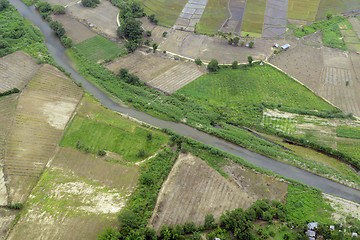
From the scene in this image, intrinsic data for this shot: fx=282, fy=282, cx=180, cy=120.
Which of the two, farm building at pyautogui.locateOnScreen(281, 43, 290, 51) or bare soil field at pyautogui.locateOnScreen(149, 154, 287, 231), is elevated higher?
farm building at pyautogui.locateOnScreen(281, 43, 290, 51)

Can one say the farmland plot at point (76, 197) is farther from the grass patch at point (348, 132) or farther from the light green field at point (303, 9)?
the light green field at point (303, 9)

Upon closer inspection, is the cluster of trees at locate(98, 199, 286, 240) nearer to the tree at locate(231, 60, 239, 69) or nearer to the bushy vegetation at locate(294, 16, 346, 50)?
the tree at locate(231, 60, 239, 69)

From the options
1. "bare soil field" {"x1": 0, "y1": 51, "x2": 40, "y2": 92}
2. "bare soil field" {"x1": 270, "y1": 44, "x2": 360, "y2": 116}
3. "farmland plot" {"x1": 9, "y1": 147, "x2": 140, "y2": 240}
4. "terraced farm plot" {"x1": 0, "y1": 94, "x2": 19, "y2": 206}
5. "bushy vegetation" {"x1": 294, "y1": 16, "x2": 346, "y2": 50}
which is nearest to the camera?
"farmland plot" {"x1": 9, "y1": 147, "x2": 140, "y2": 240}

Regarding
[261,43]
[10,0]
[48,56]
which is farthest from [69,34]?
[261,43]

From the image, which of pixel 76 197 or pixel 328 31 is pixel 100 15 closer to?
pixel 76 197

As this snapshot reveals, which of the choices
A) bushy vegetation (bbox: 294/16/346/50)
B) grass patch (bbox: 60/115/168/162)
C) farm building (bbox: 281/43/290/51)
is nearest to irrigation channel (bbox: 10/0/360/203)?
grass patch (bbox: 60/115/168/162)

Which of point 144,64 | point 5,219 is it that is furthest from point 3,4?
point 5,219

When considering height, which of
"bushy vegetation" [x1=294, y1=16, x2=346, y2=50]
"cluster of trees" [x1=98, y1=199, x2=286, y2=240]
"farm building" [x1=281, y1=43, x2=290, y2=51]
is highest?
"bushy vegetation" [x1=294, y1=16, x2=346, y2=50]

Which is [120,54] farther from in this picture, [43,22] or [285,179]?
[285,179]

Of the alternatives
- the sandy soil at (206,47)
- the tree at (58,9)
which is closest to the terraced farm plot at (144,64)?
the sandy soil at (206,47)
